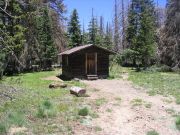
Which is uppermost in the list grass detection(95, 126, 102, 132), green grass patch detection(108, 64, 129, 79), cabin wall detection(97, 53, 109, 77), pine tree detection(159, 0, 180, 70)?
pine tree detection(159, 0, 180, 70)

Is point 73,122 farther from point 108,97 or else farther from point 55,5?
point 55,5

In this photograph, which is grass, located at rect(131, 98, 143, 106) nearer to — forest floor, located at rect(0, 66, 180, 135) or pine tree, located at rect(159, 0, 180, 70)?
forest floor, located at rect(0, 66, 180, 135)

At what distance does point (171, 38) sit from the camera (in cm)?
3875

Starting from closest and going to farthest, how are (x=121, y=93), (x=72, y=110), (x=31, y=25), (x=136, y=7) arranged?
1. (x=72, y=110)
2. (x=121, y=93)
3. (x=31, y=25)
4. (x=136, y=7)

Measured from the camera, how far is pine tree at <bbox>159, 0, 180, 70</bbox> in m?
37.5

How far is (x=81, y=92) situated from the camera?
1750 cm

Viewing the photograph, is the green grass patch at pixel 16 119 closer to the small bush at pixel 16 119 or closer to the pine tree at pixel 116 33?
the small bush at pixel 16 119

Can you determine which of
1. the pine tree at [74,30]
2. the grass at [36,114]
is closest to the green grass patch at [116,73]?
the pine tree at [74,30]

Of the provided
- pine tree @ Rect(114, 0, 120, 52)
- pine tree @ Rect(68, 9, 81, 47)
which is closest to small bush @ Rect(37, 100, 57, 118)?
pine tree @ Rect(68, 9, 81, 47)

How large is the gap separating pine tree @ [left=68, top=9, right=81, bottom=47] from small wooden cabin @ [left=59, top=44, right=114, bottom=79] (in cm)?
1764

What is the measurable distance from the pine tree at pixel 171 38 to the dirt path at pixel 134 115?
20.8 metres

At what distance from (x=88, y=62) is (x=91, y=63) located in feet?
0.94

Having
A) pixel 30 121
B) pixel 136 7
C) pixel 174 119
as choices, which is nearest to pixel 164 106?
pixel 174 119

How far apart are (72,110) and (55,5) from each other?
108ft
